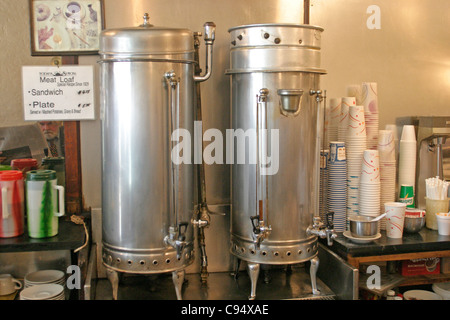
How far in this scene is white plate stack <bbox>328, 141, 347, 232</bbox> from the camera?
2.76 meters

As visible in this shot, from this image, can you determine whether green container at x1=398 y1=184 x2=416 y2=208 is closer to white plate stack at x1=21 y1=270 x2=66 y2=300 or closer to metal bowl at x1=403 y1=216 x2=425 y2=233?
metal bowl at x1=403 y1=216 x2=425 y2=233

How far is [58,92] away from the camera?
8.84 feet

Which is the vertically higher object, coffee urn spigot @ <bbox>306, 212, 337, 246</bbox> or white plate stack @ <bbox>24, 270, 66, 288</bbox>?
coffee urn spigot @ <bbox>306, 212, 337, 246</bbox>

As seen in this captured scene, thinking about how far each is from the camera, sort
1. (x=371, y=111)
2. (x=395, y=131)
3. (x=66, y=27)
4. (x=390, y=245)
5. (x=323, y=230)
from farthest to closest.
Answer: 1. (x=395, y=131)
2. (x=371, y=111)
3. (x=66, y=27)
4. (x=390, y=245)
5. (x=323, y=230)

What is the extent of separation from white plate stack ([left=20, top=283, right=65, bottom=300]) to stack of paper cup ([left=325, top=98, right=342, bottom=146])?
165 centimetres

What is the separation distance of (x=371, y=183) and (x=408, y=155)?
0.37 metres

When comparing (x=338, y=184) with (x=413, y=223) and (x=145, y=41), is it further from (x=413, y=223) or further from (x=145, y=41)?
(x=145, y=41)

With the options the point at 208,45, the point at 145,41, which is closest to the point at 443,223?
the point at 208,45

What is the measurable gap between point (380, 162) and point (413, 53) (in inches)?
31.0

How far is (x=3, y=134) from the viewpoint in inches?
105

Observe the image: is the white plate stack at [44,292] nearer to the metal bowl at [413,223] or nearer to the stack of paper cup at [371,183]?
the stack of paper cup at [371,183]

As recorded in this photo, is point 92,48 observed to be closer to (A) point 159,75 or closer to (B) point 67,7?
(B) point 67,7

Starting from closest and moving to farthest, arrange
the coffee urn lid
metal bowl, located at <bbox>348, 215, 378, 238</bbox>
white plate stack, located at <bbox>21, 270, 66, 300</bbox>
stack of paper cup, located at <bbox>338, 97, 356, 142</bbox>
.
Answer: the coffee urn lid → white plate stack, located at <bbox>21, 270, 66, 300</bbox> → metal bowl, located at <bbox>348, 215, 378, 238</bbox> → stack of paper cup, located at <bbox>338, 97, 356, 142</bbox>

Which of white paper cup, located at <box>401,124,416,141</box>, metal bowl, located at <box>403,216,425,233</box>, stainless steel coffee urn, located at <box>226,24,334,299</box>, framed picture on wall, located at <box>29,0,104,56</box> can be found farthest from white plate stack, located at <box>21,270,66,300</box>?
white paper cup, located at <box>401,124,416,141</box>
